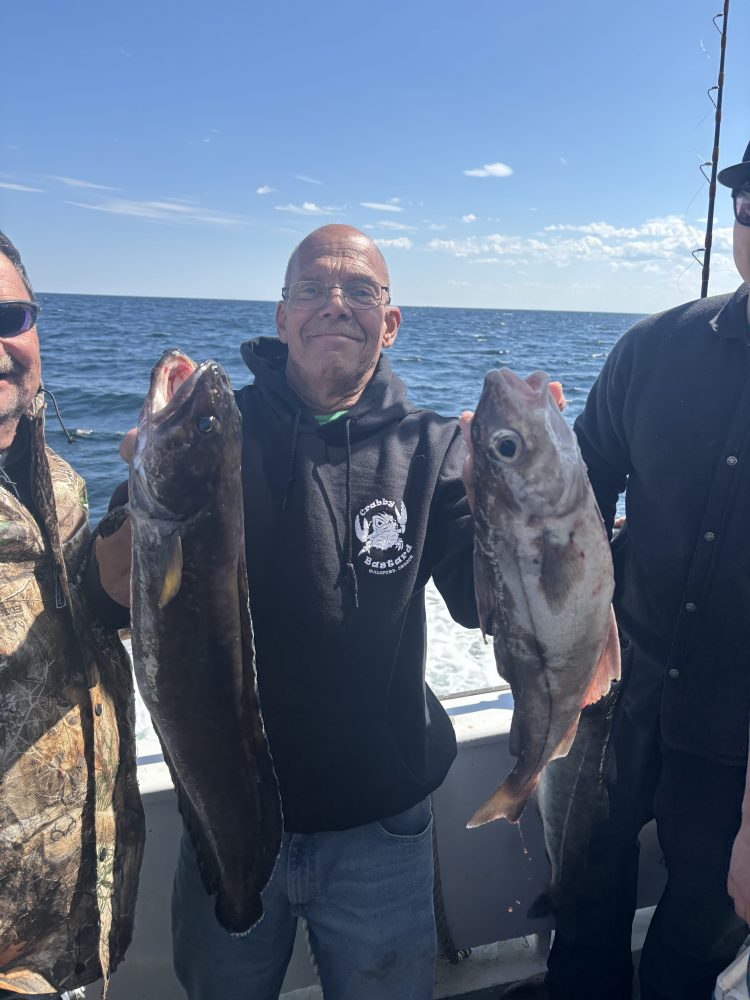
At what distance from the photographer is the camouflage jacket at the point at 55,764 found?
2139 mm

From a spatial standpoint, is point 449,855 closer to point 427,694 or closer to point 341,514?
point 427,694

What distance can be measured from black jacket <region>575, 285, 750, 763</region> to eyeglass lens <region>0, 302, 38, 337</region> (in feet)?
7.38

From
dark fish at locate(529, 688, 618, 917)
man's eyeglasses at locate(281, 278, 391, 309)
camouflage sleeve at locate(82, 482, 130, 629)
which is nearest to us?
camouflage sleeve at locate(82, 482, 130, 629)

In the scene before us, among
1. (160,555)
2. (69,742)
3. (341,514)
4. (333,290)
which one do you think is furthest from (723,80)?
(69,742)

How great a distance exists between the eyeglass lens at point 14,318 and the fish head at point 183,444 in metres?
0.57

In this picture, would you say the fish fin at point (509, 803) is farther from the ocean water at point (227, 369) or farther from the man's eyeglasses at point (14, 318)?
the man's eyeglasses at point (14, 318)

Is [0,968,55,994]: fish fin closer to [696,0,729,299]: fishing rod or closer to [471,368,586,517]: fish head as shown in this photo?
[471,368,586,517]: fish head

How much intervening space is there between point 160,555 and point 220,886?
1.10m

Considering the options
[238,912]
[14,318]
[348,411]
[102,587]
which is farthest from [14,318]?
[238,912]

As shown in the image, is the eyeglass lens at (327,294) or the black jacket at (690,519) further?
the eyeglass lens at (327,294)

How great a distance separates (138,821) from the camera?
8.09ft

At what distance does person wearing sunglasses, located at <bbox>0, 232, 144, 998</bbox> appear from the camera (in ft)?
7.03

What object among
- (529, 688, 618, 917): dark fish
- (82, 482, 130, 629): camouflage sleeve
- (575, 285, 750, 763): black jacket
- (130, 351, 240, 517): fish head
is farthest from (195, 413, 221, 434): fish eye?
(529, 688, 618, 917): dark fish

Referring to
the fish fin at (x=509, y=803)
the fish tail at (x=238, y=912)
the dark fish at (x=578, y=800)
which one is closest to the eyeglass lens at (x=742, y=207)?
the dark fish at (x=578, y=800)
